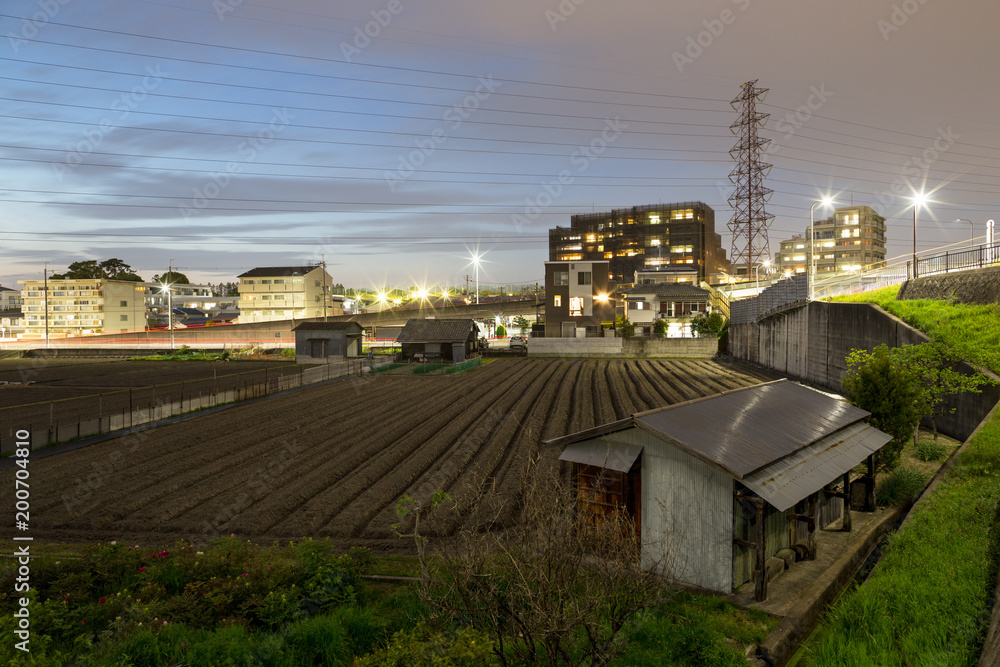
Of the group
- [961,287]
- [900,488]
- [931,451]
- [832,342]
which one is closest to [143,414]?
[900,488]

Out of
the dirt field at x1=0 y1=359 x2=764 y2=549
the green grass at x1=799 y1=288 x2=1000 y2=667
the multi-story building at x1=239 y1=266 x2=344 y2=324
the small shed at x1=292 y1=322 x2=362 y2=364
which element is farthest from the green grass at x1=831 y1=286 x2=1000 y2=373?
the multi-story building at x1=239 y1=266 x2=344 y2=324

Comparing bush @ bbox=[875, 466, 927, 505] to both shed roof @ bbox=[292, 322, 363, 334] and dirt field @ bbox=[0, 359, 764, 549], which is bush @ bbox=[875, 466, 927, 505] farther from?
shed roof @ bbox=[292, 322, 363, 334]

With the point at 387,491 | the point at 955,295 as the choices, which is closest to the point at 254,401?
the point at 387,491

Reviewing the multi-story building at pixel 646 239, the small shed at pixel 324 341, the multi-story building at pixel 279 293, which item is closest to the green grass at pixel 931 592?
the small shed at pixel 324 341

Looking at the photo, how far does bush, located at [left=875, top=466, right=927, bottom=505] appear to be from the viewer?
13.3 meters

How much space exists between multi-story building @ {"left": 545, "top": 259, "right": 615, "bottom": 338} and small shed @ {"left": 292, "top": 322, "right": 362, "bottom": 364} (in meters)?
24.3

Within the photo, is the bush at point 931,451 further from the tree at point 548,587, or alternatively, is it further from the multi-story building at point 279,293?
the multi-story building at point 279,293

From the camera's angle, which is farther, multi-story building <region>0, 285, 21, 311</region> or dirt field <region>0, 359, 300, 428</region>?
multi-story building <region>0, 285, 21, 311</region>

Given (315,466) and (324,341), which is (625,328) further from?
(315,466)

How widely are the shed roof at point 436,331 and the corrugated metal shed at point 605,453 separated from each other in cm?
3890

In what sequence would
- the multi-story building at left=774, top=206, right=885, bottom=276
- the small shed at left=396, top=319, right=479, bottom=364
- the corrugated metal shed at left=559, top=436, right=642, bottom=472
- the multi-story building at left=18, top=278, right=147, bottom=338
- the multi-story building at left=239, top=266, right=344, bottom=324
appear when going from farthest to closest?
1. the multi-story building at left=774, top=206, right=885, bottom=276
2. the multi-story building at left=239, top=266, right=344, bottom=324
3. the multi-story building at left=18, top=278, right=147, bottom=338
4. the small shed at left=396, top=319, right=479, bottom=364
5. the corrugated metal shed at left=559, top=436, right=642, bottom=472

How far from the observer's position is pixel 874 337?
2345cm

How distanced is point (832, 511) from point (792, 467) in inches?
159

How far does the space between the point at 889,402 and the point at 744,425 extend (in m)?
7.14
